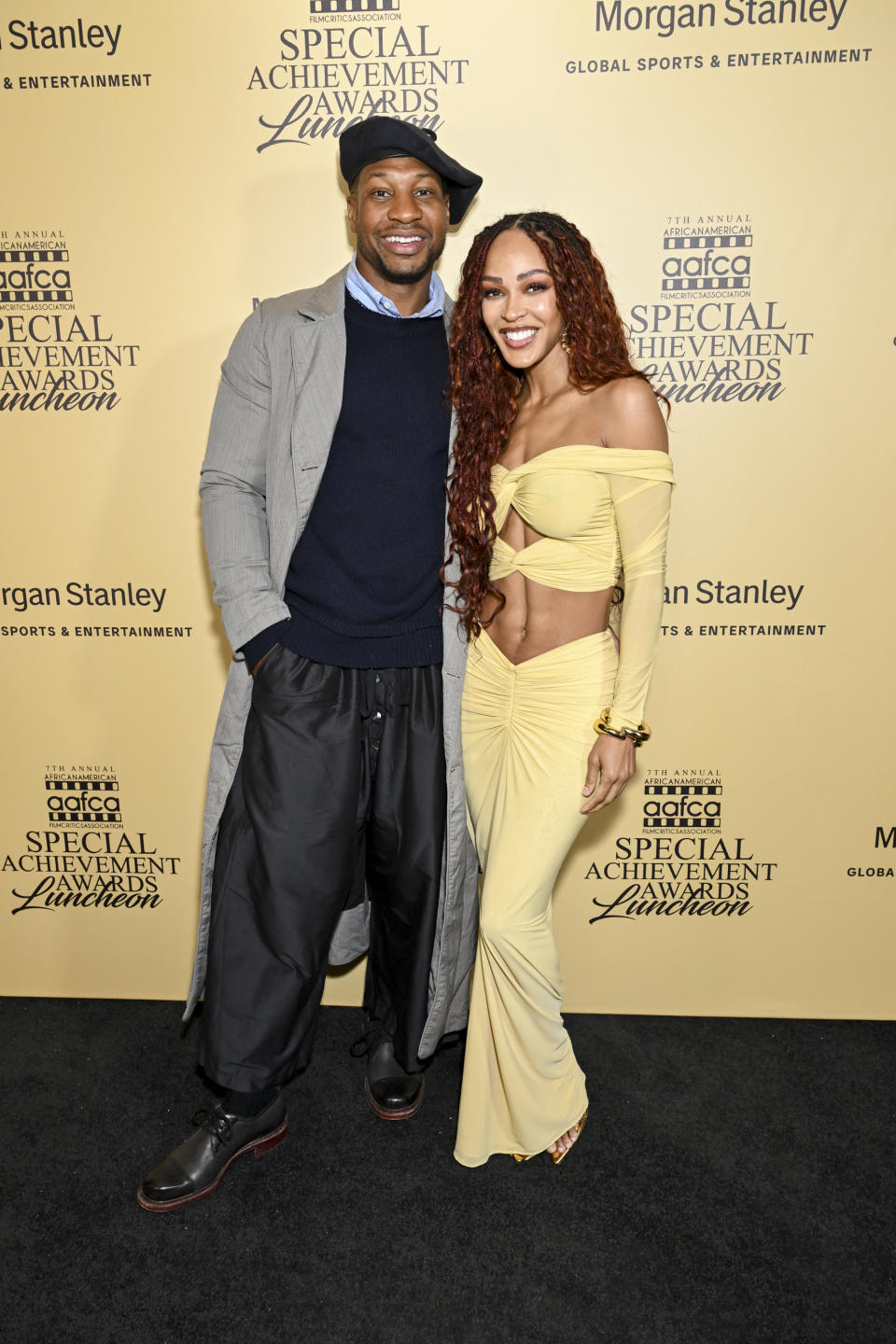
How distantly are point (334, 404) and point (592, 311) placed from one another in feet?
1.85

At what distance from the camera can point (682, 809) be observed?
9.02 feet

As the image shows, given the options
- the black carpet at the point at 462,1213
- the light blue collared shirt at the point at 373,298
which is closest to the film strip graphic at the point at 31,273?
the light blue collared shirt at the point at 373,298

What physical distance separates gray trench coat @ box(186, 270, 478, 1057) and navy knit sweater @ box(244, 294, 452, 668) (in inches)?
1.7

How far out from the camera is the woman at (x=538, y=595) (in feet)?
6.36

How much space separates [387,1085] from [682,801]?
1.10 meters

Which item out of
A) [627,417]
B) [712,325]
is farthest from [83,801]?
[712,325]

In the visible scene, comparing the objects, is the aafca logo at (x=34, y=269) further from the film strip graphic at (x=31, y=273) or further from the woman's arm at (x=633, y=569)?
the woman's arm at (x=633, y=569)

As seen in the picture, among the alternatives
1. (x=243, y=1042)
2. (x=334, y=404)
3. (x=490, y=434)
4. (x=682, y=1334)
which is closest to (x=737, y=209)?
(x=490, y=434)

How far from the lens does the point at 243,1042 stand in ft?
7.20

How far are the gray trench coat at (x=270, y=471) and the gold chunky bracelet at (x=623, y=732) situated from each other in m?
0.34

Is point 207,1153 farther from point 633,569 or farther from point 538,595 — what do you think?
point 633,569

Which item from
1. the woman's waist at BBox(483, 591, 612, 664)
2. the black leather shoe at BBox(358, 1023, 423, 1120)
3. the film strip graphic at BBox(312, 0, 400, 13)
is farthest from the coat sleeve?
the black leather shoe at BBox(358, 1023, 423, 1120)

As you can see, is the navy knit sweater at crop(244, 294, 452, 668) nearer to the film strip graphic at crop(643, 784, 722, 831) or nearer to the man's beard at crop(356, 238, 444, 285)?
the man's beard at crop(356, 238, 444, 285)

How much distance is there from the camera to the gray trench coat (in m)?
2.05
